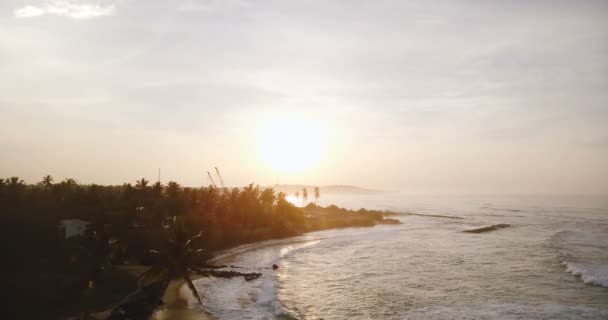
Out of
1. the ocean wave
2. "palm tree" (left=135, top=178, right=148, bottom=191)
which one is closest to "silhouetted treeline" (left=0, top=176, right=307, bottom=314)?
"palm tree" (left=135, top=178, right=148, bottom=191)

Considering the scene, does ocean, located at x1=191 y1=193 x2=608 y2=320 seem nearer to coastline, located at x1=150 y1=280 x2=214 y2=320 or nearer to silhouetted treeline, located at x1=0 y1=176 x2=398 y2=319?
coastline, located at x1=150 y1=280 x2=214 y2=320

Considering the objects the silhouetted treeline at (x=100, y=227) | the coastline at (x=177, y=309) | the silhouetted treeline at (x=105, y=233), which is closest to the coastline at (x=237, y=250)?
the coastline at (x=177, y=309)

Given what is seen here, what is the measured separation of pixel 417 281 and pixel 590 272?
2008 cm

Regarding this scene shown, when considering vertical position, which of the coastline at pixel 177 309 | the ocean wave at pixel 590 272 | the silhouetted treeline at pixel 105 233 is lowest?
the coastline at pixel 177 309

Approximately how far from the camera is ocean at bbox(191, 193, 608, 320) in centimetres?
3166

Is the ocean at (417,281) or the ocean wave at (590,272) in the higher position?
the ocean wave at (590,272)

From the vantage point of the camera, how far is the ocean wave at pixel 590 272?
3946 centimetres

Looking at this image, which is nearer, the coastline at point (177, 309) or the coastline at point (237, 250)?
the coastline at point (177, 309)

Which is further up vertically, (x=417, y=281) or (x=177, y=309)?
(x=177, y=309)

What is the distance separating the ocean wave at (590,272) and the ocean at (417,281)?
12cm

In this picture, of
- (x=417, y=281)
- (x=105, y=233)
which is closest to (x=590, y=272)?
(x=417, y=281)

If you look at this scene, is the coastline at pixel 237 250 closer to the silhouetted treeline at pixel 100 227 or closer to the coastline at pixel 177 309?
the coastline at pixel 177 309

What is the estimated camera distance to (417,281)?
42.5m

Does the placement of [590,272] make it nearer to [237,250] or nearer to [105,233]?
[237,250]
